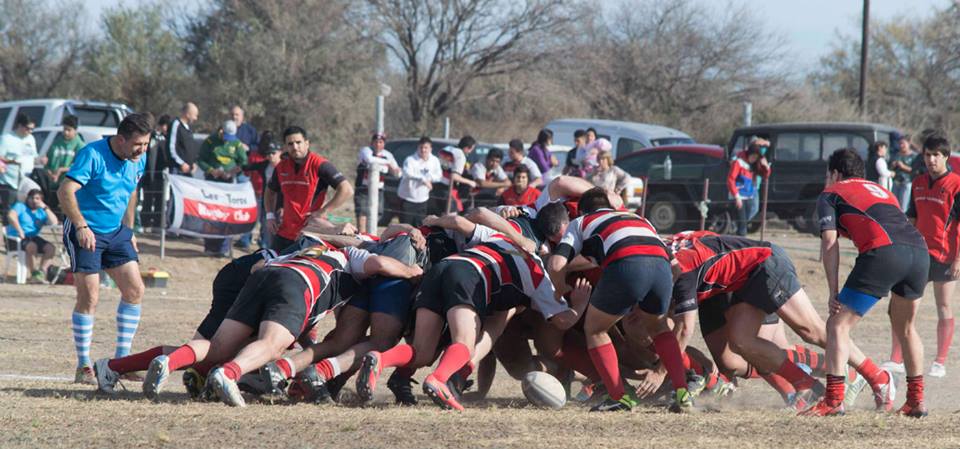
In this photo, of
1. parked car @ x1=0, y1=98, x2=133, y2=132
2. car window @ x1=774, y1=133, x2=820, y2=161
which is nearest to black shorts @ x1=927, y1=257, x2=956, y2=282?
car window @ x1=774, y1=133, x2=820, y2=161

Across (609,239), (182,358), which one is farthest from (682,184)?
(182,358)

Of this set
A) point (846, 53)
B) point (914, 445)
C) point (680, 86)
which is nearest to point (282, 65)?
point (680, 86)

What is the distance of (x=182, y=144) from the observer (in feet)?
52.9

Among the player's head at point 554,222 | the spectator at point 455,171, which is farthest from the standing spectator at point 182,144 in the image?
the player's head at point 554,222

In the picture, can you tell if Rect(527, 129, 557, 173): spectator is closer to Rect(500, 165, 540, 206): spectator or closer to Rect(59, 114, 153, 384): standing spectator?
Rect(500, 165, 540, 206): spectator

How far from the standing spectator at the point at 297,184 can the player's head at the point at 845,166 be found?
14.4 ft

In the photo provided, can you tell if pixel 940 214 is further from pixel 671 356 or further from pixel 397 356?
pixel 397 356

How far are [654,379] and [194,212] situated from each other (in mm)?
9604

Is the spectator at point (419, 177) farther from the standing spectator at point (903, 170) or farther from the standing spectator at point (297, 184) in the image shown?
the standing spectator at point (903, 170)

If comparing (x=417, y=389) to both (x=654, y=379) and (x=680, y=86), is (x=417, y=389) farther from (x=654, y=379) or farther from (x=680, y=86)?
(x=680, y=86)

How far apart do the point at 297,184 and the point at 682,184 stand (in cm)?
969

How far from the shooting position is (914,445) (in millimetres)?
5996

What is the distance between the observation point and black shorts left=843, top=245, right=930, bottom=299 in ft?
23.0

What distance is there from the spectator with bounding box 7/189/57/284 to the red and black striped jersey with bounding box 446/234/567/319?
8.54 m
